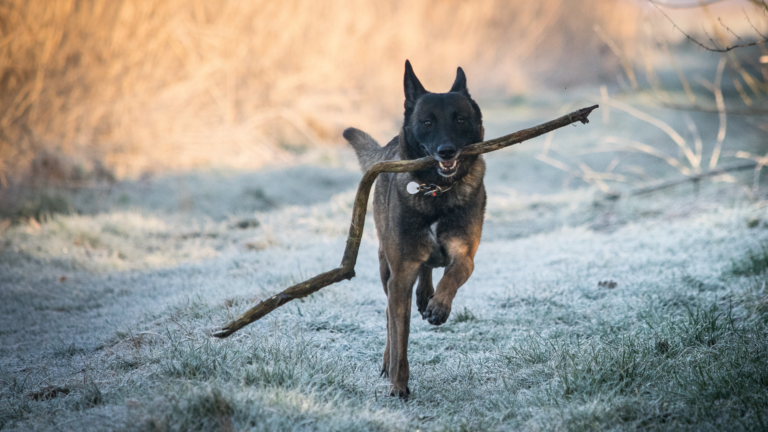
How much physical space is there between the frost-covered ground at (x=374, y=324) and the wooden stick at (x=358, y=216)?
304 millimetres

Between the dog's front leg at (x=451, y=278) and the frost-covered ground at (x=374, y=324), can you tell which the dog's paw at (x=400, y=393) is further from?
the dog's front leg at (x=451, y=278)

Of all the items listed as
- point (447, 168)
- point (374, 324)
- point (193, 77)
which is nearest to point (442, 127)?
point (447, 168)

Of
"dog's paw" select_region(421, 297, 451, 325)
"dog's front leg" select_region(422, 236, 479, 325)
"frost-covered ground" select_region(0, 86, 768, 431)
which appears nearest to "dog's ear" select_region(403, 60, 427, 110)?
"dog's front leg" select_region(422, 236, 479, 325)

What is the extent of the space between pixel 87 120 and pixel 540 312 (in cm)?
876

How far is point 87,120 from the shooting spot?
32.4 feet

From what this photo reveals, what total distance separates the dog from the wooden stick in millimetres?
144

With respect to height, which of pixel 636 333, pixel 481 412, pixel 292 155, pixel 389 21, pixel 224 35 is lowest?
pixel 481 412

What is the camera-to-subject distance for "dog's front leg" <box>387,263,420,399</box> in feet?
10.3

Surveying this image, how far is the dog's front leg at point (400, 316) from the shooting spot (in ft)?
10.3

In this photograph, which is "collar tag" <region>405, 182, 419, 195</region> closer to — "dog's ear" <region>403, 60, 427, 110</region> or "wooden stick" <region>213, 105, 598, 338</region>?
"wooden stick" <region>213, 105, 598, 338</region>

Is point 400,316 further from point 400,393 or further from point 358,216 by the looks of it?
point 358,216

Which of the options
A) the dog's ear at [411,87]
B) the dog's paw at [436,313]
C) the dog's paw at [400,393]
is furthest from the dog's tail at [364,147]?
the dog's paw at [400,393]

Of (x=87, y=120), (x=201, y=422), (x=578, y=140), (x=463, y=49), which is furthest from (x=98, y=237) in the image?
(x=463, y=49)

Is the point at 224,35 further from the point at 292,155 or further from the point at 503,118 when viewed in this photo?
the point at 503,118
